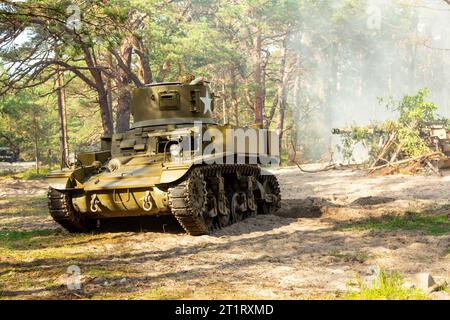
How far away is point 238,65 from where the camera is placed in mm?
36312

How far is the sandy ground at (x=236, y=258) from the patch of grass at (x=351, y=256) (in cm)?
1

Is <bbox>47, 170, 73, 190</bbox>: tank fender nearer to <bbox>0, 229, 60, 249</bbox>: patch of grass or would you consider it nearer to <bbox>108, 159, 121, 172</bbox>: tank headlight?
<bbox>108, 159, 121, 172</bbox>: tank headlight

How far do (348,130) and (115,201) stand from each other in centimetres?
1620

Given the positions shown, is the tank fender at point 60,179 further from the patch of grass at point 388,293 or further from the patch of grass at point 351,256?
the patch of grass at point 388,293

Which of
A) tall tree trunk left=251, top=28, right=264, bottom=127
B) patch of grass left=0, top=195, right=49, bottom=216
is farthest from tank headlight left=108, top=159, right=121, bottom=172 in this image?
tall tree trunk left=251, top=28, right=264, bottom=127

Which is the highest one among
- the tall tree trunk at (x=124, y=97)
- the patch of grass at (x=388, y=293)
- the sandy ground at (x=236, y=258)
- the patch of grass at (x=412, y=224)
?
the tall tree trunk at (x=124, y=97)

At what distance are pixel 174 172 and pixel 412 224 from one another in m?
4.31

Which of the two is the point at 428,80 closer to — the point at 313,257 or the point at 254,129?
the point at 254,129

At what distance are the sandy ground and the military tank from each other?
47 centimetres

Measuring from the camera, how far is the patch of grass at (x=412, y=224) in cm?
1000

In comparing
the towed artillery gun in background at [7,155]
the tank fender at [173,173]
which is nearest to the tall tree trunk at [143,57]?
the tank fender at [173,173]

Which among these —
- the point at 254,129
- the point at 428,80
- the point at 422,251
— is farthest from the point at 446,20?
the point at 422,251

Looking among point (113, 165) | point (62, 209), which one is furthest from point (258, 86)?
point (62, 209)

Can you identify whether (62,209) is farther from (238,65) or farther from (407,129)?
(238,65)
